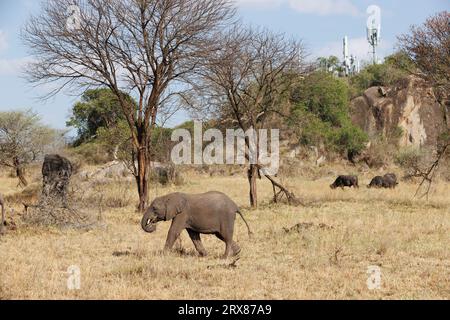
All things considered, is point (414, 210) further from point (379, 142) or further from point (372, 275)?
point (379, 142)

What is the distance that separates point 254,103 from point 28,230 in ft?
32.1

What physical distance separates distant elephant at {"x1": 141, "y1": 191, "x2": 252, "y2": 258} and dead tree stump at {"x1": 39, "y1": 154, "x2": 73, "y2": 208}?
5.22 m

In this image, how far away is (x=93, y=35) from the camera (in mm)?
17203

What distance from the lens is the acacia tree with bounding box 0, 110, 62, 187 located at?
3145 cm

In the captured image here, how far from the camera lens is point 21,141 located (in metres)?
33.4

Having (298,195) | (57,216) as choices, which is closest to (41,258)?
(57,216)

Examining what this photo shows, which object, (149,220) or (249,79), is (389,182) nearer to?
(249,79)

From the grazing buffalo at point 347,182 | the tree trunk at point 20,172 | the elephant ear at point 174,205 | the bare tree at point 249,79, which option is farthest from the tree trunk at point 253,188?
the tree trunk at point 20,172

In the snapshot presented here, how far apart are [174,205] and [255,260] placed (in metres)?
1.71

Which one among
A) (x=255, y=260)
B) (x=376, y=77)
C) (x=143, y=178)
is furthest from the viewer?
(x=376, y=77)

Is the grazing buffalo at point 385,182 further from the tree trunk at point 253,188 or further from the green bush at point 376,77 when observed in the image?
the green bush at point 376,77

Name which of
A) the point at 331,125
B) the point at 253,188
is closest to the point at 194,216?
the point at 253,188
